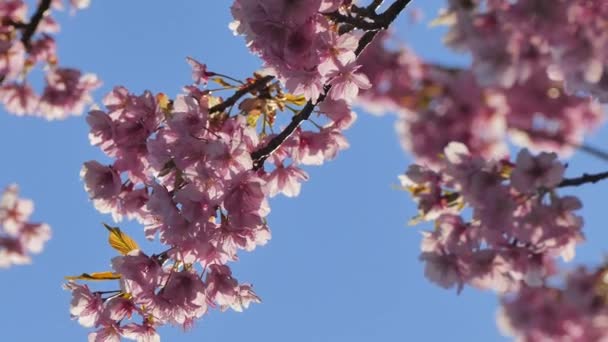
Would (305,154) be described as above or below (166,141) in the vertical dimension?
above

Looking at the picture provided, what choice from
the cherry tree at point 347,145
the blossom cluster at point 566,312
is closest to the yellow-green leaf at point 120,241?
the cherry tree at point 347,145

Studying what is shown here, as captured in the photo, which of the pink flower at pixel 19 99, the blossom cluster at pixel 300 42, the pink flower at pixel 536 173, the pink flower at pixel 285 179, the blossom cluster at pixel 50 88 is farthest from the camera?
the pink flower at pixel 19 99

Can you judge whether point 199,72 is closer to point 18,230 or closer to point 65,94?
point 65,94

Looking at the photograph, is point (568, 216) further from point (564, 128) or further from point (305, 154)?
point (564, 128)

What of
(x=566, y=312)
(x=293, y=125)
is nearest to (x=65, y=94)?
(x=293, y=125)

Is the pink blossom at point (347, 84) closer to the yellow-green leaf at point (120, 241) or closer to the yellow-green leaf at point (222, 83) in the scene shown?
the yellow-green leaf at point (222, 83)

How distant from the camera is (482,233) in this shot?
84.5 inches

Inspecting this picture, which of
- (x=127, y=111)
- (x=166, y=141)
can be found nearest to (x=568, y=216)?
(x=166, y=141)

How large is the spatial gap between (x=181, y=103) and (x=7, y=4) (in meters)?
3.35

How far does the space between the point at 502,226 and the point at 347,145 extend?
1.12m

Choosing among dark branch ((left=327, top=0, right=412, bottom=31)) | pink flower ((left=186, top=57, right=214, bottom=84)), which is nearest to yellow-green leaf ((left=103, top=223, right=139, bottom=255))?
pink flower ((left=186, top=57, right=214, bottom=84))

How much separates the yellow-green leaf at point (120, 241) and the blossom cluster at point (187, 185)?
3 cm

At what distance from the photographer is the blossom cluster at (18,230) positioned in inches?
227

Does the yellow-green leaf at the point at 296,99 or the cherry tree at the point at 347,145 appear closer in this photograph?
the cherry tree at the point at 347,145
